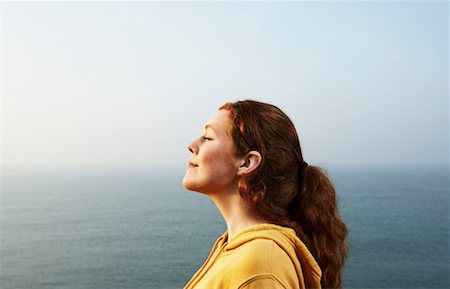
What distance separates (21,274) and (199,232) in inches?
652

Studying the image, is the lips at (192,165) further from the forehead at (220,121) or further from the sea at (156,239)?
the sea at (156,239)

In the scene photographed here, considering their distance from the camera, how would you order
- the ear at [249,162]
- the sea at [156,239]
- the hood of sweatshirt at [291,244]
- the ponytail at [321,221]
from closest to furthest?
1. the hood of sweatshirt at [291,244]
2. the ear at [249,162]
3. the ponytail at [321,221]
4. the sea at [156,239]

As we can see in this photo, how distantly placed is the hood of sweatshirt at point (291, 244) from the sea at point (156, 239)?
42285 millimetres

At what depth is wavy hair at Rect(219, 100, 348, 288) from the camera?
1876 mm

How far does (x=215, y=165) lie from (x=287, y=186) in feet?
0.79

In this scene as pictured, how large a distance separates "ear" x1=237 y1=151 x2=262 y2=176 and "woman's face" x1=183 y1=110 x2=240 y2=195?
16mm

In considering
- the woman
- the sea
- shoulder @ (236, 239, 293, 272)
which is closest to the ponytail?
the woman

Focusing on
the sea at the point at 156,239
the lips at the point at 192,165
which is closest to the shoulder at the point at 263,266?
the lips at the point at 192,165

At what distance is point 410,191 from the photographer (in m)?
91.1

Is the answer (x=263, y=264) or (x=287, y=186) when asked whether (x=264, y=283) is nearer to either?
(x=263, y=264)

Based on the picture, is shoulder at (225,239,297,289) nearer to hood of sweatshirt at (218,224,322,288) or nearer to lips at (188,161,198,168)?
hood of sweatshirt at (218,224,322,288)

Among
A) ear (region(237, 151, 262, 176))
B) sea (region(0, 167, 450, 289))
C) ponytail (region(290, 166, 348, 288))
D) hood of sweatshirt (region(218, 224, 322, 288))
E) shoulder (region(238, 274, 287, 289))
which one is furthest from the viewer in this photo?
sea (region(0, 167, 450, 289))

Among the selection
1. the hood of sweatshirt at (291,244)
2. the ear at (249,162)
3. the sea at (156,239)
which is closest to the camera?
the hood of sweatshirt at (291,244)

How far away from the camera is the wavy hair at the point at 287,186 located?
6.15ft
